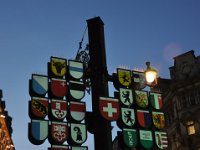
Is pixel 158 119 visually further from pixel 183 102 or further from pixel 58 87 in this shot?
pixel 183 102

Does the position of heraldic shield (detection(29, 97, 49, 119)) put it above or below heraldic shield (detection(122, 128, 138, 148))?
above

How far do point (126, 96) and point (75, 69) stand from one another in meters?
1.86

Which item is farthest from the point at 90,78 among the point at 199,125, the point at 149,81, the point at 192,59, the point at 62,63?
the point at 192,59

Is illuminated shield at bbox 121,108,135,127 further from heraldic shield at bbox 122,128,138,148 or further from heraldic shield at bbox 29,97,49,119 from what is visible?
heraldic shield at bbox 29,97,49,119

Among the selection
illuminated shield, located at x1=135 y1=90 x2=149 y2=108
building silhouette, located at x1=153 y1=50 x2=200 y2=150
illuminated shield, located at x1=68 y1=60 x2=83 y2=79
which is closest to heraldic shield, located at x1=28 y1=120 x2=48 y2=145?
illuminated shield, located at x1=68 y1=60 x2=83 y2=79

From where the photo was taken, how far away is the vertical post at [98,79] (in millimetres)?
12781

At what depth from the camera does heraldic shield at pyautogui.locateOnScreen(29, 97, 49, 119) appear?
1213 cm

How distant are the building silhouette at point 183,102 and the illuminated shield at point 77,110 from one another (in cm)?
3474

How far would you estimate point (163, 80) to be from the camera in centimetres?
5422

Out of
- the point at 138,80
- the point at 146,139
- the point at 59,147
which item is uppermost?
the point at 138,80

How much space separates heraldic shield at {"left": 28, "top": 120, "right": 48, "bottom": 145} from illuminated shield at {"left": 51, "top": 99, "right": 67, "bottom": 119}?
409mm

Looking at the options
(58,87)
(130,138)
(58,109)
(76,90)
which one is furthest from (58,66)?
(130,138)

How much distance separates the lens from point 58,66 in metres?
13.3

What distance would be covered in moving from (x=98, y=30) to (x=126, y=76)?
187 centimetres
